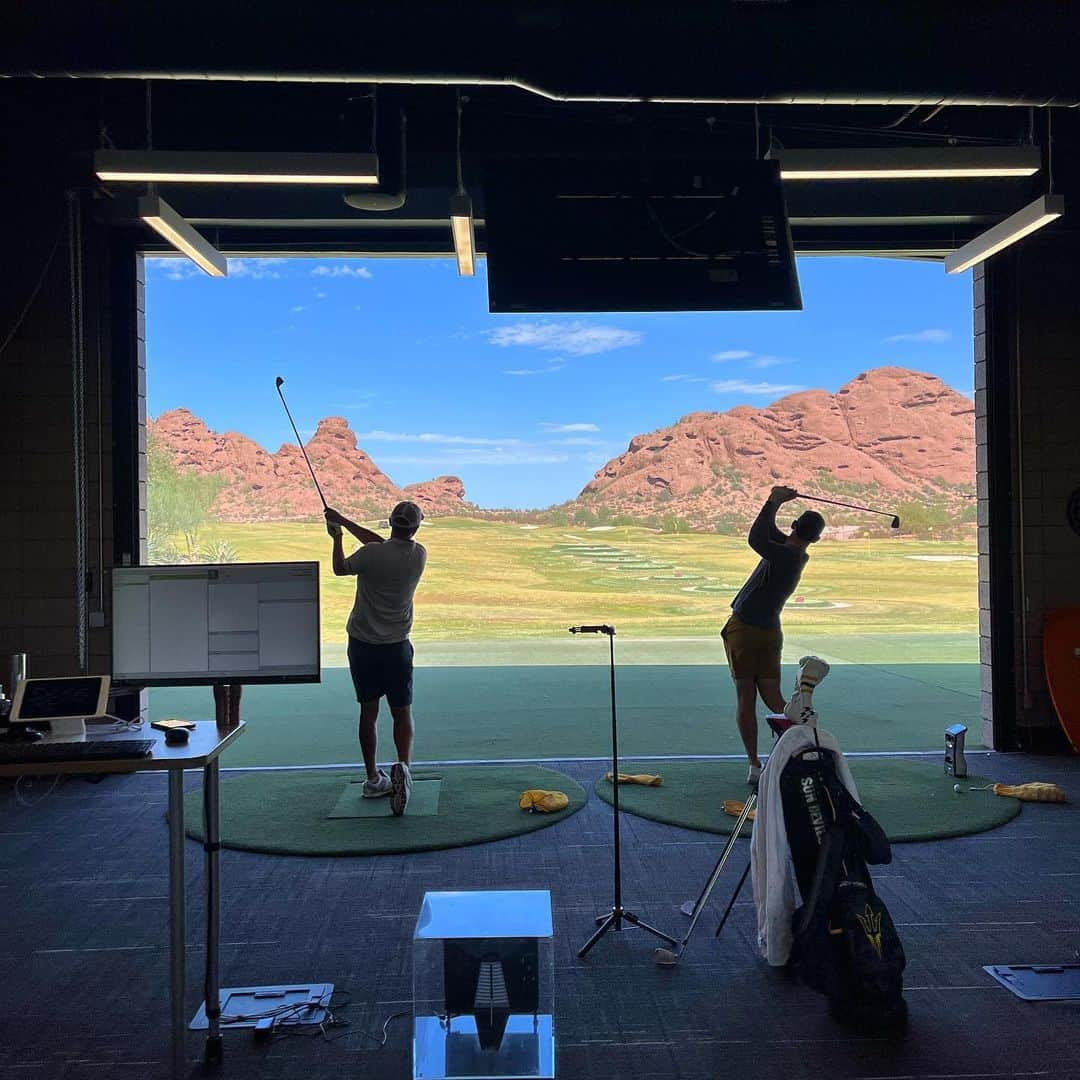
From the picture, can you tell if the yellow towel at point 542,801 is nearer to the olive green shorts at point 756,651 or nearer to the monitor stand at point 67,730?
the olive green shorts at point 756,651

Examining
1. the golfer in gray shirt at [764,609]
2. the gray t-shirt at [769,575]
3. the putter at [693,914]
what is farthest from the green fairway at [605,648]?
the putter at [693,914]

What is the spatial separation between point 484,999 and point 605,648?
9.47 m

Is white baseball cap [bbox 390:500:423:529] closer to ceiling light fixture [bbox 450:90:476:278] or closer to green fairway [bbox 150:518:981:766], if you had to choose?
ceiling light fixture [bbox 450:90:476:278]

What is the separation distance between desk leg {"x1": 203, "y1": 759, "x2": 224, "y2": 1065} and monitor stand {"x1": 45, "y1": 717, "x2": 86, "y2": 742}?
438mm

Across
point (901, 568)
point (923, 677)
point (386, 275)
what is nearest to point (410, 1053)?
point (923, 677)

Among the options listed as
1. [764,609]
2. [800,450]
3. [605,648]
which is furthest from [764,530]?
[800,450]

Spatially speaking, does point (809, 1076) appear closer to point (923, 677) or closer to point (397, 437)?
point (923, 677)

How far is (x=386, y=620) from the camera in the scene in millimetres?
4238

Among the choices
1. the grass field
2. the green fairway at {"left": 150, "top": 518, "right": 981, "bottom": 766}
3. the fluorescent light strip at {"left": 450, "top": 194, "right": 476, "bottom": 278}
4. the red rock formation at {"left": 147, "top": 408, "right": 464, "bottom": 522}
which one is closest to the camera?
the fluorescent light strip at {"left": 450, "top": 194, "right": 476, "bottom": 278}

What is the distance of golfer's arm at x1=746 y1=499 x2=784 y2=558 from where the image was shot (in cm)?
427

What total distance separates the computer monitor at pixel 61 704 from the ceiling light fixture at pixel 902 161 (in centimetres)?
337

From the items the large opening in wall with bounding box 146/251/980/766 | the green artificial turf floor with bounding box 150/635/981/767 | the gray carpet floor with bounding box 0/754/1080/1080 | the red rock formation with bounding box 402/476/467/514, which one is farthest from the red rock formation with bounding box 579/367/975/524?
the gray carpet floor with bounding box 0/754/1080/1080

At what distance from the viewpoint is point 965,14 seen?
3223mm

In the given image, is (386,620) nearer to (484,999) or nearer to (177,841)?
(177,841)
